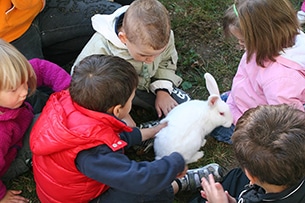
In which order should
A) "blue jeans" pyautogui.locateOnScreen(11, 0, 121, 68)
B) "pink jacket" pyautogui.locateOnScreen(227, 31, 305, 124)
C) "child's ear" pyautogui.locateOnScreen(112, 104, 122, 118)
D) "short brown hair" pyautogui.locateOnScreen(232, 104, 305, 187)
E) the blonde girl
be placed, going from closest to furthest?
"short brown hair" pyautogui.locateOnScreen(232, 104, 305, 187)
"child's ear" pyautogui.locateOnScreen(112, 104, 122, 118)
the blonde girl
"pink jacket" pyautogui.locateOnScreen(227, 31, 305, 124)
"blue jeans" pyautogui.locateOnScreen(11, 0, 121, 68)

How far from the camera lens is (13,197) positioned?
2.68 m

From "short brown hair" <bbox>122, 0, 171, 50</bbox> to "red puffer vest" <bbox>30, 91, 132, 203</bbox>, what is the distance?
0.57 meters

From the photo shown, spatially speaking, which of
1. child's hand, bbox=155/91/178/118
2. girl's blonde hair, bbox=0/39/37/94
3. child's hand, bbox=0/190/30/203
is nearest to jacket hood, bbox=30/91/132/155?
girl's blonde hair, bbox=0/39/37/94

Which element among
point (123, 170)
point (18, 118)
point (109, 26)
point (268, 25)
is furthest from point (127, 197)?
point (268, 25)

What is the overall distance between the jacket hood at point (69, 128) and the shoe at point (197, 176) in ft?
2.23

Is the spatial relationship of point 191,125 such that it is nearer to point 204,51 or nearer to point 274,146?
point 274,146

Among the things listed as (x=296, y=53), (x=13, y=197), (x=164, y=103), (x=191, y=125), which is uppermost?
(x=296, y=53)

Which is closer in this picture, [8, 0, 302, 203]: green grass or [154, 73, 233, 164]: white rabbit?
[154, 73, 233, 164]: white rabbit

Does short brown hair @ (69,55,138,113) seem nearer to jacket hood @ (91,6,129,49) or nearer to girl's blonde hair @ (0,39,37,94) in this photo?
girl's blonde hair @ (0,39,37,94)

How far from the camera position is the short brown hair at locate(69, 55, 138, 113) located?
82.6 inches

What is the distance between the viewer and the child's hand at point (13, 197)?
8.63 ft

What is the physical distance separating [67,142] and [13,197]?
85cm

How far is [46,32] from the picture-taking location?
10.5 ft

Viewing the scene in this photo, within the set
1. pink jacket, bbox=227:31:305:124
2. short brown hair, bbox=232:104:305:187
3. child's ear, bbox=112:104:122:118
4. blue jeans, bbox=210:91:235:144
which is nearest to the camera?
short brown hair, bbox=232:104:305:187
